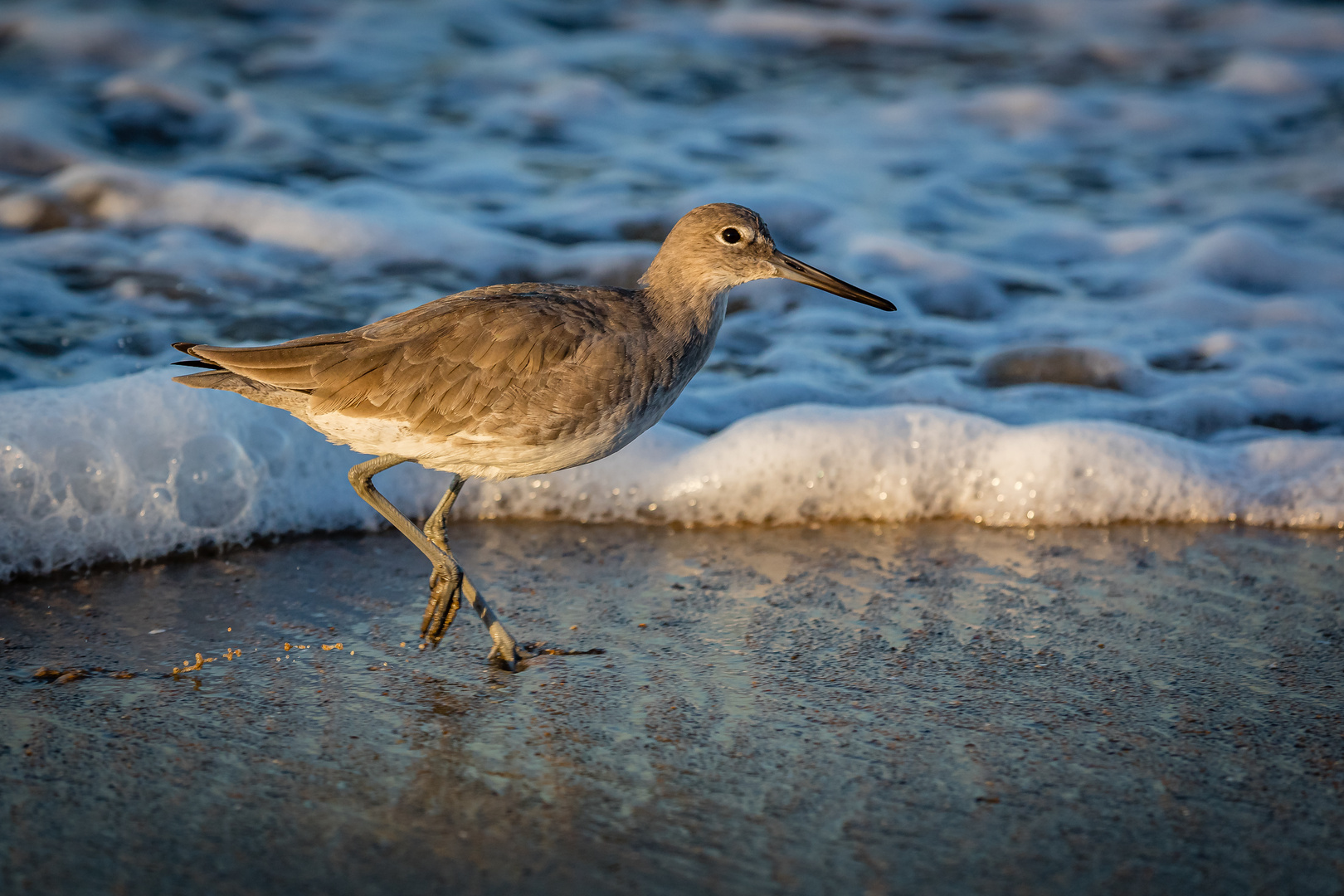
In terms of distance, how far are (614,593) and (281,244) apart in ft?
13.6

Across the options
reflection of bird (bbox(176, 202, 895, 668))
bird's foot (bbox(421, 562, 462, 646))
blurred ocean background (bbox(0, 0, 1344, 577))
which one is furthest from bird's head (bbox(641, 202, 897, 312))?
blurred ocean background (bbox(0, 0, 1344, 577))

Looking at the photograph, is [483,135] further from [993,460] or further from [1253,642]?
[1253,642]

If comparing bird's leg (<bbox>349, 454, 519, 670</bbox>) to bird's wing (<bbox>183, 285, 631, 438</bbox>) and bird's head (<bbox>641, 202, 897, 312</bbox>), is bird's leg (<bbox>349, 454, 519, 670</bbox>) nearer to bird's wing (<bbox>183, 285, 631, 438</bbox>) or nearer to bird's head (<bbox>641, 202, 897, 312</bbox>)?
bird's wing (<bbox>183, 285, 631, 438</bbox>)

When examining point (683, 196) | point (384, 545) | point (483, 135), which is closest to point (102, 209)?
point (483, 135)

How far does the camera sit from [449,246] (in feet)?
23.8

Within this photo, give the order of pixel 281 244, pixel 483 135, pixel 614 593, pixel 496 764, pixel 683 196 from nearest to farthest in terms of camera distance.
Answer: pixel 496 764, pixel 614 593, pixel 281 244, pixel 683 196, pixel 483 135

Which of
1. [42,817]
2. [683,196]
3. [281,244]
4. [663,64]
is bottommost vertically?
[42,817]

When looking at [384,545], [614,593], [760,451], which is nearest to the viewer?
[614,593]

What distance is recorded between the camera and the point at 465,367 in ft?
11.3

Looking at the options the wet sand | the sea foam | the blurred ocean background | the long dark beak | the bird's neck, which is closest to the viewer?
the wet sand

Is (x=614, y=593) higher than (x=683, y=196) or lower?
lower

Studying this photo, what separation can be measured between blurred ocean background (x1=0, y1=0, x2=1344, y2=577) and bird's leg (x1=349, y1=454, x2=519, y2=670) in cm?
85

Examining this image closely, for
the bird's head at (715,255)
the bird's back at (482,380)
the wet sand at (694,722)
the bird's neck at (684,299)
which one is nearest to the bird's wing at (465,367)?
the bird's back at (482,380)

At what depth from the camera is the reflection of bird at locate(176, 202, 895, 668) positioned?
3438 mm
